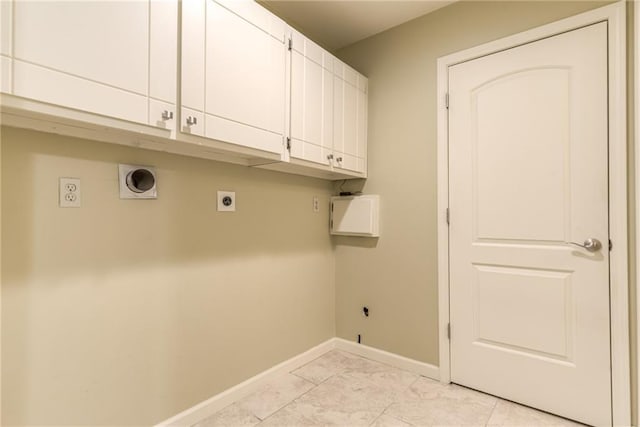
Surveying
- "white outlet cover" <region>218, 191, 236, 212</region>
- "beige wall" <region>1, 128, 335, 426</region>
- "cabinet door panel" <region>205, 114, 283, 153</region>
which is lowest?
"beige wall" <region>1, 128, 335, 426</region>

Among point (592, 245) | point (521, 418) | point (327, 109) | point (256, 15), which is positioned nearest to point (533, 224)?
point (592, 245)

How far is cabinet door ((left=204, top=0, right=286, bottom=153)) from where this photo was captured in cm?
148

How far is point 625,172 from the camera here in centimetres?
165

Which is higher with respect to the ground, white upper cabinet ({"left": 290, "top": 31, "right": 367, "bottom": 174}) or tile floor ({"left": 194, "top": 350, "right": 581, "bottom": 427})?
white upper cabinet ({"left": 290, "top": 31, "right": 367, "bottom": 174})

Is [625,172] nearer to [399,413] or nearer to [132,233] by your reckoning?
[399,413]

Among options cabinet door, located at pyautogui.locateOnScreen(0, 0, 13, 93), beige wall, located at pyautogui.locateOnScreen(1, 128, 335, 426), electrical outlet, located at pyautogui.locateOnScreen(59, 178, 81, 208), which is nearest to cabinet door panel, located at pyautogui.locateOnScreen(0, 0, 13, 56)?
cabinet door, located at pyautogui.locateOnScreen(0, 0, 13, 93)

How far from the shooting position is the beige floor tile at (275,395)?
1.88 meters

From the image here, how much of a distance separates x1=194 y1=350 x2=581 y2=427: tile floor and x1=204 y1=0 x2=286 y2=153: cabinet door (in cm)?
155

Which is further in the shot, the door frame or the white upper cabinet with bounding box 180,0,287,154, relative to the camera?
the door frame

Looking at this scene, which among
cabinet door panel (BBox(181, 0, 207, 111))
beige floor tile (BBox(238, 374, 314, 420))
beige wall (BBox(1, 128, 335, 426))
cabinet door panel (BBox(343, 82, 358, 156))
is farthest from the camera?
cabinet door panel (BBox(343, 82, 358, 156))

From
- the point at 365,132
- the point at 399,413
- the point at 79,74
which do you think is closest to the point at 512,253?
the point at 399,413

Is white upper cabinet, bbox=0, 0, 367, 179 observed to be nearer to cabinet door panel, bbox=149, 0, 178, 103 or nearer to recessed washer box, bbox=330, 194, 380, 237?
cabinet door panel, bbox=149, 0, 178, 103

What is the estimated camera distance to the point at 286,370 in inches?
90.9

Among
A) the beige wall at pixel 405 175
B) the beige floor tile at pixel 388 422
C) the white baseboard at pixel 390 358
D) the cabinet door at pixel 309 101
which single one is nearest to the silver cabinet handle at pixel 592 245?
the beige wall at pixel 405 175
